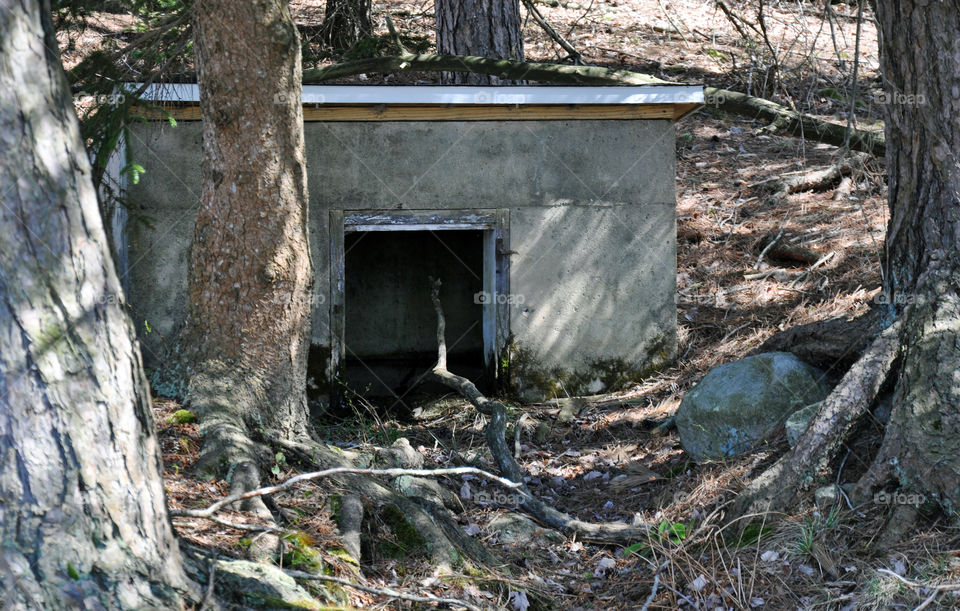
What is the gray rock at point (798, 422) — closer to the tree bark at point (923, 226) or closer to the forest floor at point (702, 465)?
the forest floor at point (702, 465)

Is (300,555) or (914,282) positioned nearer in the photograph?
(300,555)

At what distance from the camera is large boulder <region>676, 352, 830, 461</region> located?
612 cm

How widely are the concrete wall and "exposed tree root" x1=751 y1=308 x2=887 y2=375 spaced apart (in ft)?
7.11

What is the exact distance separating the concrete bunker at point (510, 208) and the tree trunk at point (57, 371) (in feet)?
18.1

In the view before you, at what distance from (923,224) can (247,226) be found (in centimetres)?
422

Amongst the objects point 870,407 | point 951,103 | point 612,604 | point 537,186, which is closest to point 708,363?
point 537,186

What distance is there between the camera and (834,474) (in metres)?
4.85

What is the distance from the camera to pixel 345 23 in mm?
12297

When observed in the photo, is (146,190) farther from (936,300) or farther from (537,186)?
(936,300)

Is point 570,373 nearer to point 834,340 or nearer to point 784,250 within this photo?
point 834,340

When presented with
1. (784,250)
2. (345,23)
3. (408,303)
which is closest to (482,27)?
(345,23)

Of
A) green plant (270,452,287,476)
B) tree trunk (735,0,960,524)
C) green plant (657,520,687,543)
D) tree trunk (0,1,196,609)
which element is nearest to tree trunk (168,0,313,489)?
green plant (270,452,287,476)

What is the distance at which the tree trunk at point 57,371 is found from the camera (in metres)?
2.17

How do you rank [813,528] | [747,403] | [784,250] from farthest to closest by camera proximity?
[784,250] < [747,403] < [813,528]
